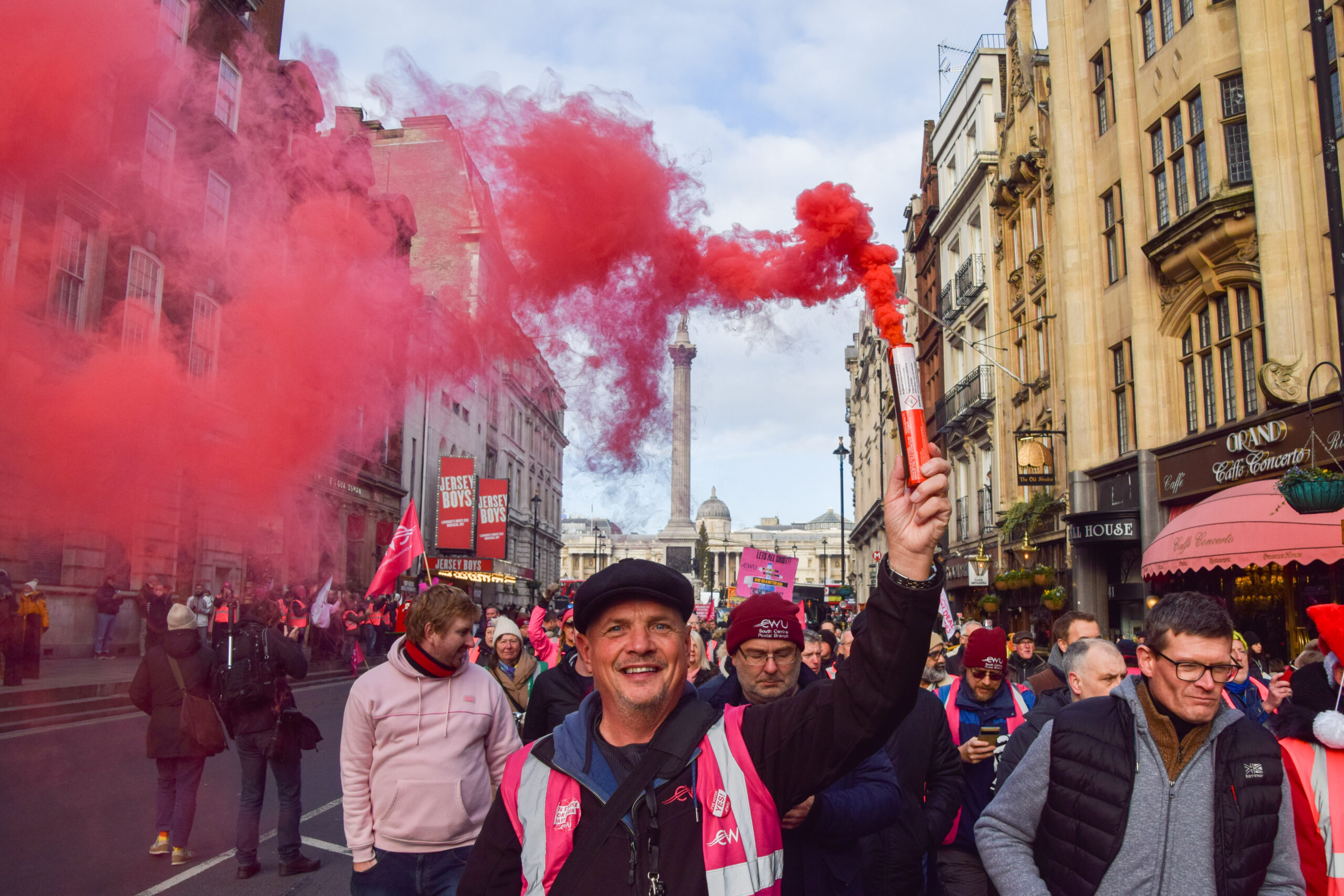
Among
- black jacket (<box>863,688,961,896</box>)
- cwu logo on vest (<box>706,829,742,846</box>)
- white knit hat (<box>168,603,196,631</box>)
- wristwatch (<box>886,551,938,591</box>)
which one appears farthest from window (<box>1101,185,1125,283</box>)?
cwu logo on vest (<box>706,829,742,846</box>)

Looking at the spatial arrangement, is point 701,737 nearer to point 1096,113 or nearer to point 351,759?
point 351,759

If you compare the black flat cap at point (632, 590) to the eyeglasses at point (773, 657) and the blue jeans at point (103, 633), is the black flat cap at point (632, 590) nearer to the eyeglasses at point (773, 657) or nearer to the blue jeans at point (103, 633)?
the eyeglasses at point (773, 657)

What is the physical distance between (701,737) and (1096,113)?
21.9 meters

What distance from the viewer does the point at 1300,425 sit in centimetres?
1359

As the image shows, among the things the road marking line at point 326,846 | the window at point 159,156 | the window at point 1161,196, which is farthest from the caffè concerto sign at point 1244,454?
the window at point 159,156

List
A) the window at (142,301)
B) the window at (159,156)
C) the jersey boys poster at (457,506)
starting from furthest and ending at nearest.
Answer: the jersey boys poster at (457,506) < the window at (142,301) < the window at (159,156)

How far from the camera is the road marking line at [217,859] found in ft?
21.1

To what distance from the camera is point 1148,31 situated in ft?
60.0

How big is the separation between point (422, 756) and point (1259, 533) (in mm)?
11807

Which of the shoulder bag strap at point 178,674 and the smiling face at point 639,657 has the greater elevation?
the smiling face at point 639,657

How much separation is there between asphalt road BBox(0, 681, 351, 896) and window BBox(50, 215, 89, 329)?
393 centimetres

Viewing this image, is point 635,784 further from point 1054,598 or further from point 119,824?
point 1054,598

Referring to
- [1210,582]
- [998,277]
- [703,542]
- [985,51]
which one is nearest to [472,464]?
[998,277]

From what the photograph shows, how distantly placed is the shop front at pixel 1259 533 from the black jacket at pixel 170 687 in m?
11.3
